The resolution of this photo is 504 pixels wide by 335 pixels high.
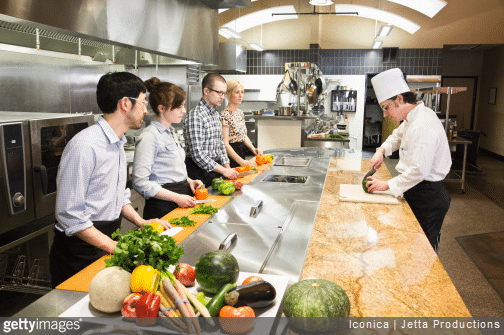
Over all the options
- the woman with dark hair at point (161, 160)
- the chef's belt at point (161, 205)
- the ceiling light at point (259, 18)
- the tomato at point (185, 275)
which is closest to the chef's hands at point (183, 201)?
the woman with dark hair at point (161, 160)

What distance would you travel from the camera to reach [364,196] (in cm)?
295

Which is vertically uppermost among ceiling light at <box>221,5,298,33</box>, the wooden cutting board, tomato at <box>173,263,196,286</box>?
ceiling light at <box>221,5,298,33</box>

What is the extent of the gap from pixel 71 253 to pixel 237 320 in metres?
1.29

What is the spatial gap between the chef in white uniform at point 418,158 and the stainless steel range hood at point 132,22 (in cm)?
188

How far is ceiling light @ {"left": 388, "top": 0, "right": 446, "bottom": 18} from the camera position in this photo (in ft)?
36.8

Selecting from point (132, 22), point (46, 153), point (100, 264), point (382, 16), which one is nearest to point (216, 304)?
point (100, 264)

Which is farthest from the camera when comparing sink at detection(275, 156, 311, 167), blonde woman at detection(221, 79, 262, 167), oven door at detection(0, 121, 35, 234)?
blonde woman at detection(221, 79, 262, 167)

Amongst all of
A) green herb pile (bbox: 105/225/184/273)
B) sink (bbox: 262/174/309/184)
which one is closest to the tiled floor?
sink (bbox: 262/174/309/184)

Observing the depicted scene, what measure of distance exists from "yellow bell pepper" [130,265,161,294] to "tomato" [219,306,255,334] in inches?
8.8

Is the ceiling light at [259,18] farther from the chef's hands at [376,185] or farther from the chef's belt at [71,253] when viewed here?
the chef's belt at [71,253]

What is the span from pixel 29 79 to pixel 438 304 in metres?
4.11

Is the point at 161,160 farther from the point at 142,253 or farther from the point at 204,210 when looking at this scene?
the point at 142,253

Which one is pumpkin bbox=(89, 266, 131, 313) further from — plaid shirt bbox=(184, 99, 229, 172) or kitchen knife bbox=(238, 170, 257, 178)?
kitchen knife bbox=(238, 170, 257, 178)

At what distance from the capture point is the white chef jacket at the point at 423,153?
112 inches
